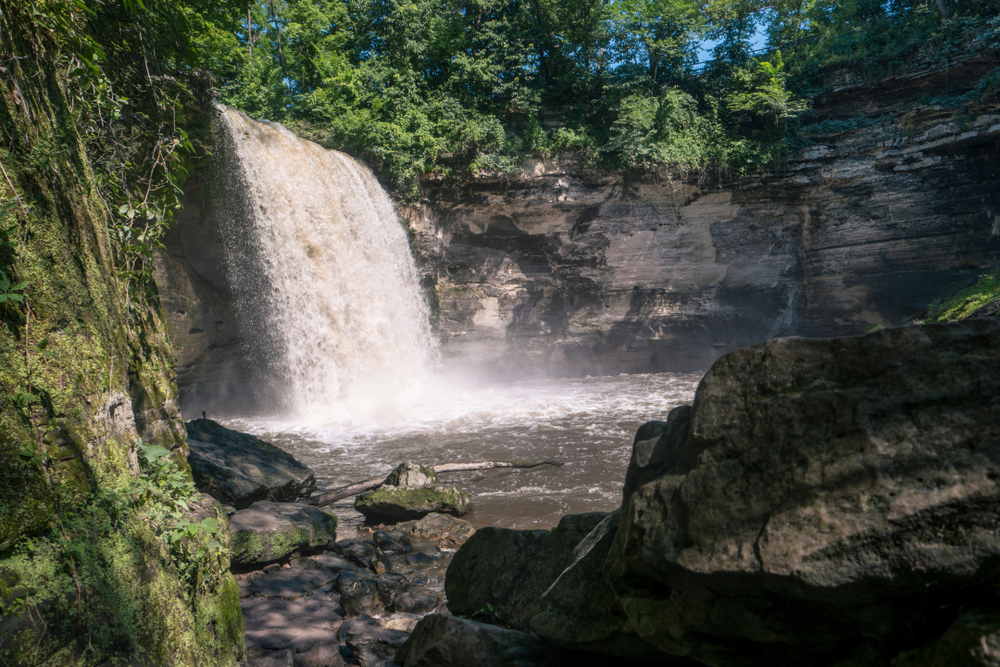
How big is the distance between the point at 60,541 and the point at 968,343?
2863 mm

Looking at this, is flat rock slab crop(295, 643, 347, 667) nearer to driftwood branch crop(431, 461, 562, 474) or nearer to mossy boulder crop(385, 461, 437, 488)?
mossy boulder crop(385, 461, 437, 488)

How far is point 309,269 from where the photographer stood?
1235 cm

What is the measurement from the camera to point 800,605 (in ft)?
5.19

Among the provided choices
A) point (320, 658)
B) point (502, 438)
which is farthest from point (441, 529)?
point (502, 438)

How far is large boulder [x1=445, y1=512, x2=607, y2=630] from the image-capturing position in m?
2.92

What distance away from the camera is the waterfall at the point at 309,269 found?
469 inches

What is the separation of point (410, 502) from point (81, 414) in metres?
3.94

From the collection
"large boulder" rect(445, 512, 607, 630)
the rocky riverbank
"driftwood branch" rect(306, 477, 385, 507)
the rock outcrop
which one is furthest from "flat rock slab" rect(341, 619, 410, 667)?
the rock outcrop

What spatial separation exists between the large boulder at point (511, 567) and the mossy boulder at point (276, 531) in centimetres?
172

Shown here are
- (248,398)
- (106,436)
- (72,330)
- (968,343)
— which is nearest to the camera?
(968,343)

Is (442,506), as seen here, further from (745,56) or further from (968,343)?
(745,56)

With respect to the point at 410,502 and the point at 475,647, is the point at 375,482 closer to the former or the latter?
the point at 410,502

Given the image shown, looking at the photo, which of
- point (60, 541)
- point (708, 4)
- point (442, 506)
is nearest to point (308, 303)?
point (442, 506)

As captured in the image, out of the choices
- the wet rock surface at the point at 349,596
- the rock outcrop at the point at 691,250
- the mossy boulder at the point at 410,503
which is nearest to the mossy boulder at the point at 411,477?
the mossy boulder at the point at 410,503
